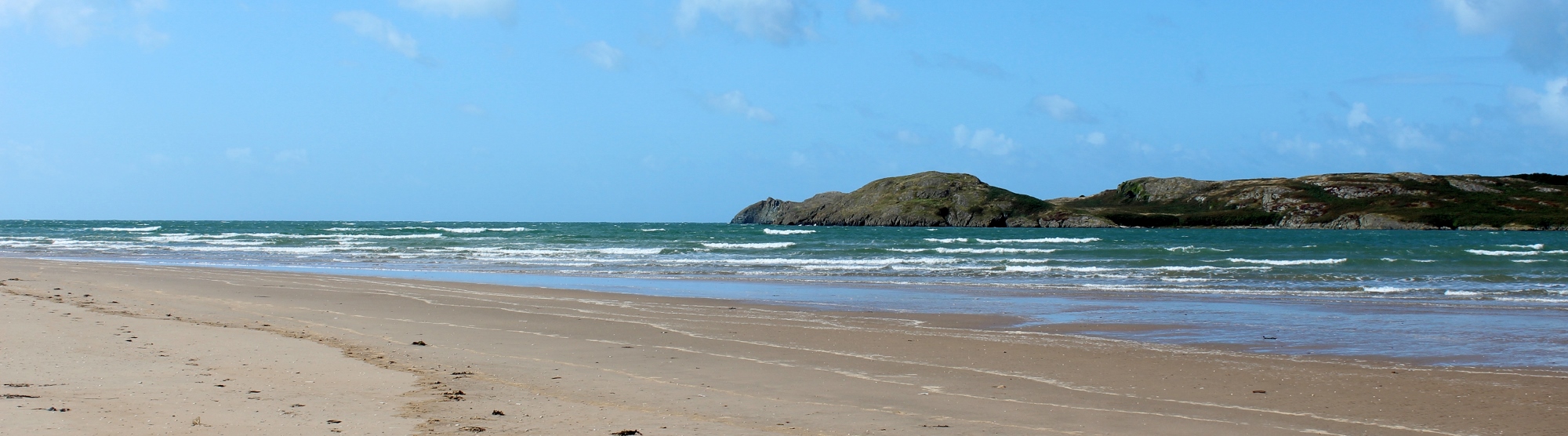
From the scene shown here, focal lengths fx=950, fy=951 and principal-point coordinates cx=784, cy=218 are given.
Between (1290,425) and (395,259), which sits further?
(395,259)

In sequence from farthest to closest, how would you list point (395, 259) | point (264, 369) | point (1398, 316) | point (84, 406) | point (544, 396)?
point (395, 259)
point (1398, 316)
point (264, 369)
point (544, 396)
point (84, 406)

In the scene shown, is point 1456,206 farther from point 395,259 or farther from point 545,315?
point 545,315

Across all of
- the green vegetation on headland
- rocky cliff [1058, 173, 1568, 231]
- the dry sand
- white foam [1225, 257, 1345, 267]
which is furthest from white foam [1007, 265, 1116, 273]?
rocky cliff [1058, 173, 1568, 231]

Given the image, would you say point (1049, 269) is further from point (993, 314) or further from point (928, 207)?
point (928, 207)

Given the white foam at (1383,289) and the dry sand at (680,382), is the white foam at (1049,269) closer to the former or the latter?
the white foam at (1383,289)

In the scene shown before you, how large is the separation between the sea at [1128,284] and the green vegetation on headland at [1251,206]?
3698 inches

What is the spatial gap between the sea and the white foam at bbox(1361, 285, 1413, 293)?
0.10 meters

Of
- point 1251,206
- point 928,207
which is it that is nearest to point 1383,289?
point 928,207

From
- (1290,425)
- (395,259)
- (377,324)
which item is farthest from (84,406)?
(395,259)

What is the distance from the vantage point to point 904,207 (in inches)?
5468

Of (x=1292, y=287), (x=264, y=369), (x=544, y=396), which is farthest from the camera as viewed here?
(x=1292, y=287)

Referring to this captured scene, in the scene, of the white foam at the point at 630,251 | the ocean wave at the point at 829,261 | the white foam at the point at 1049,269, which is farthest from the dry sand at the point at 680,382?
the white foam at the point at 630,251

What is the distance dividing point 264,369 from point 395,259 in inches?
1115

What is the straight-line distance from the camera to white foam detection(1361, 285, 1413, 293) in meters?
18.7
